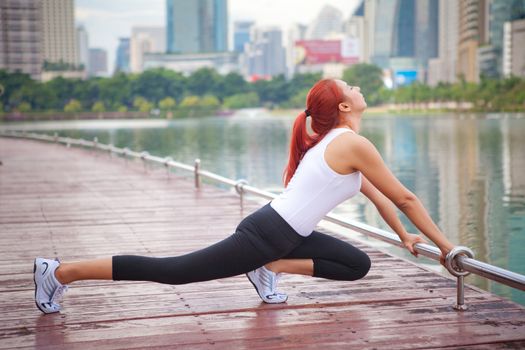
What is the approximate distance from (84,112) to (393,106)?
61100 millimetres

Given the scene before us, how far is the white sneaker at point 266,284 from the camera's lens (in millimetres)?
4918

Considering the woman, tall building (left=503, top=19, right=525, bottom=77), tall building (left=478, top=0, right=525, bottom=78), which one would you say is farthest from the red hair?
tall building (left=478, top=0, right=525, bottom=78)

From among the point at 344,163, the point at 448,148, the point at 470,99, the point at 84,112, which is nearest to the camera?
the point at 344,163

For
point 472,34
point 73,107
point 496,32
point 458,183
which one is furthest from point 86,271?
point 472,34

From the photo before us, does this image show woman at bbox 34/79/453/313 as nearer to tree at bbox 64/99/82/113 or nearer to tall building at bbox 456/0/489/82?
tree at bbox 64/99/82/113

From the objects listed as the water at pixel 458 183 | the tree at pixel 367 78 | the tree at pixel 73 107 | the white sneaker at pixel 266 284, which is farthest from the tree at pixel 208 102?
the white sneaker at pixel 266 284

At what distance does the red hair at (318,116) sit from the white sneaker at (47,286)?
1505 mm

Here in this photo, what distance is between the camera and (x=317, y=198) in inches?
176

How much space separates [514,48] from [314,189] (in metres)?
146

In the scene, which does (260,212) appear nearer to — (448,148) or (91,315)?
(91,315)

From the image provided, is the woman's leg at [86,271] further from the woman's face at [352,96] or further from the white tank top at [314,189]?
the woman's face at [352,96]

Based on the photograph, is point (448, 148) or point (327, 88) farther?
point (448, 148)

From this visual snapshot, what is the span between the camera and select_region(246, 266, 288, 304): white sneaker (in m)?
4.92

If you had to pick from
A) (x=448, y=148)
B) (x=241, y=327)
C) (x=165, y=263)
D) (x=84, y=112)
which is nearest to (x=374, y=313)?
(x=241, y=327)
